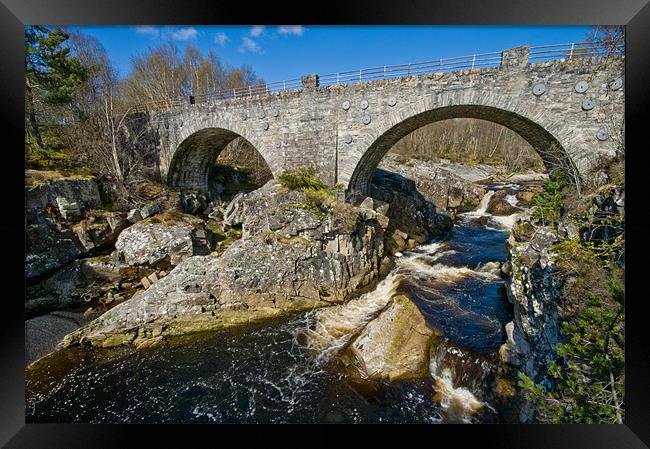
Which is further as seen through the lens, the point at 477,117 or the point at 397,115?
the point at 477,117

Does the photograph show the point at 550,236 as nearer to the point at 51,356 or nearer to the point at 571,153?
the point at 571,153

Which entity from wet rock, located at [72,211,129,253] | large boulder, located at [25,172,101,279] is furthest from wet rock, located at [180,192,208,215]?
large boulder, located at [25,172,101,279]

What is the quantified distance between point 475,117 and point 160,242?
12.6 metres

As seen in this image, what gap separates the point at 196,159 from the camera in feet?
53.4

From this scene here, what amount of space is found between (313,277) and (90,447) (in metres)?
6.41

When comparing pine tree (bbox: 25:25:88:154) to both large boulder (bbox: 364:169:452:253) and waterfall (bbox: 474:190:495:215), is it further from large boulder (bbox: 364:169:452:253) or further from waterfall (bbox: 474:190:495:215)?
waterfall (bbox: 474:190:495:215)

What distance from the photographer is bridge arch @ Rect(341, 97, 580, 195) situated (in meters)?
7.15

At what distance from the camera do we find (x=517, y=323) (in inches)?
226

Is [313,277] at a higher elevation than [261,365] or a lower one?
higher

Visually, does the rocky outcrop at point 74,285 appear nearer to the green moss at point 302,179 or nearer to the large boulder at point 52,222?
the large boulder at point 52,222
